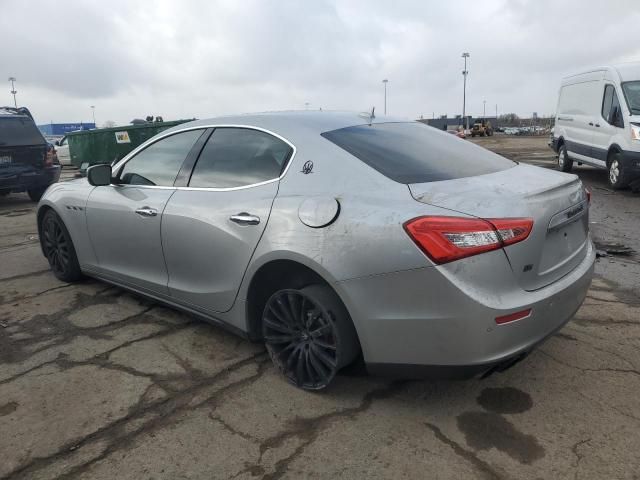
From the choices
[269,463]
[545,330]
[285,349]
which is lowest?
[269,463]

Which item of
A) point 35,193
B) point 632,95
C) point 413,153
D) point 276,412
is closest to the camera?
point 276,412

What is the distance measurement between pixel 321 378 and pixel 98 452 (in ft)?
3.71

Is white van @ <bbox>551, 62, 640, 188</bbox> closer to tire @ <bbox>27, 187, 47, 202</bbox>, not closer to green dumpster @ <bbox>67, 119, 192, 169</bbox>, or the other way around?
green dumpster @ <bbox>67, 119, 192, 169</bbox>

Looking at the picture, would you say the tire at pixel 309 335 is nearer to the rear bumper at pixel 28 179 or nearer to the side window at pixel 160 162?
the side window at pixel 160 162

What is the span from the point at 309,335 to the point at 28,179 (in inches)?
359

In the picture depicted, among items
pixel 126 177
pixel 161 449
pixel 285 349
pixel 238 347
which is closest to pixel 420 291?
pixel 285 349

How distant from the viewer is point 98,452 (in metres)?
2.47

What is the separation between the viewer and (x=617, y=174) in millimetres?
9766

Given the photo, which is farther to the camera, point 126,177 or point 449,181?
point 126,177

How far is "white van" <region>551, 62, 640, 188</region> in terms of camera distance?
9.41 metres

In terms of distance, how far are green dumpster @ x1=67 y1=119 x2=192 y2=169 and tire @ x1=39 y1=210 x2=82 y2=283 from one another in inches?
392

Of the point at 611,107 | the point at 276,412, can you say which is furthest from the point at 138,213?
the point at 611,107

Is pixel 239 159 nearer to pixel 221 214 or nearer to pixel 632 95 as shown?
pixel 221 214

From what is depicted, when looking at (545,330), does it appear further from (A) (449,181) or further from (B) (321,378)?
(B) (321,378)
